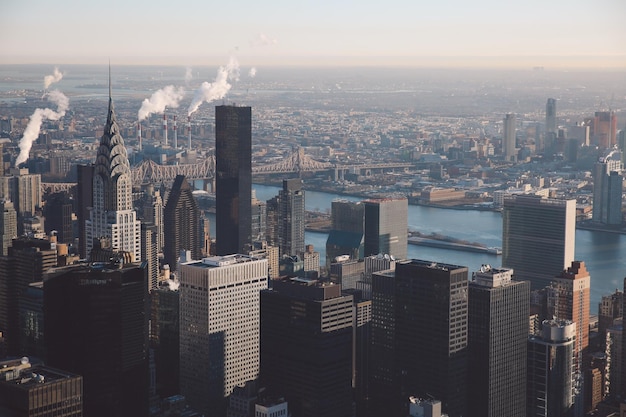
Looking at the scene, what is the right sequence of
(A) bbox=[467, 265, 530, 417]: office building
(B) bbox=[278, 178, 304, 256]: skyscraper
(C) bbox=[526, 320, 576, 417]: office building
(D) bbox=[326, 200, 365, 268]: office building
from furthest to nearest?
(B) bbox=[278, 178, 304, 256]: skyscraper
(D) bbox=[326, 200, 365, 268]: office building
(C) bbox=[526, 320, 576, 417]: office building
(A) bbox=[467, 265, 530, 417]: office building

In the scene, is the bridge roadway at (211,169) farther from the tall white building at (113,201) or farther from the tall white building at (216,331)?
the tall white building at (216,331)

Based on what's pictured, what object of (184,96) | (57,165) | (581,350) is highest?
(184,96)

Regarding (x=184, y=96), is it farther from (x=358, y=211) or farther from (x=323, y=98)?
(x=323, y=98)

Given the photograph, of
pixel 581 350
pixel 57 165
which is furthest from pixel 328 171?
pixel 581 350

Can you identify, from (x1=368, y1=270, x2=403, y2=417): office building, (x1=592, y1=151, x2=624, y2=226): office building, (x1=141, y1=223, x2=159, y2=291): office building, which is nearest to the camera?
(x1=368, y1=270, x2=403, y2=417): office building

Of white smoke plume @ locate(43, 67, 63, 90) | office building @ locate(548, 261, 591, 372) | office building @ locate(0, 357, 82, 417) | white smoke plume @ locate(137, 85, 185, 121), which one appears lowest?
office building @ locate(548, 261, 591, 372)

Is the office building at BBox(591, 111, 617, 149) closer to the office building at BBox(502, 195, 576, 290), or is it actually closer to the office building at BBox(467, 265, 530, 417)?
the office building at BBox(502, 195, 576, 290)

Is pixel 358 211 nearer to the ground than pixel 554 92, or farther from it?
nearer to the ground

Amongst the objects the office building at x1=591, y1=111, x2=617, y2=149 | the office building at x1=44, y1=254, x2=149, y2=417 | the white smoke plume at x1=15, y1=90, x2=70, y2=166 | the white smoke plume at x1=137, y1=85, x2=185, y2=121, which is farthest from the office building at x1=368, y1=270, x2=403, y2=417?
the office building at x1=591, y1=111, x2=617, y2=149
